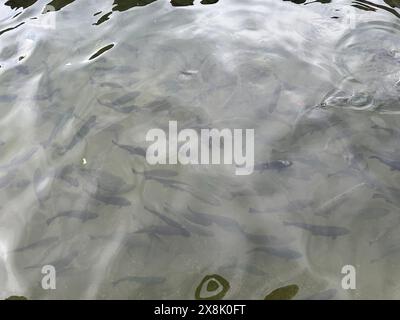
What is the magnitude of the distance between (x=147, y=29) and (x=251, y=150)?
7.01 ft

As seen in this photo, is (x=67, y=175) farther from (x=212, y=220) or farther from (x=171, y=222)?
(x=212, y=220)

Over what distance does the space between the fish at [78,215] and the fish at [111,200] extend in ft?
0.41

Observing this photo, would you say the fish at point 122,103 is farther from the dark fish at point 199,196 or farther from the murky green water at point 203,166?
the dark fish at point 199,196

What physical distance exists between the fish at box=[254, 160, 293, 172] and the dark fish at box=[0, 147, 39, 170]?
5.50ft

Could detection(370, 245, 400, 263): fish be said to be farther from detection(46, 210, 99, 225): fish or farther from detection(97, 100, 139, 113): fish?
detection(97, 100, 139, 113): fish

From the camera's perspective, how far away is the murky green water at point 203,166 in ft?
8.45

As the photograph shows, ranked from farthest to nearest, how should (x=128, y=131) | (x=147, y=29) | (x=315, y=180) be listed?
(x=147, y=29) → (x=128, y=131) → (x=315, y=180)

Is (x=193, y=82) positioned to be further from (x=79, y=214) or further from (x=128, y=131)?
(x=79, y=214)

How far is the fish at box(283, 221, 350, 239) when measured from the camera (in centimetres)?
268

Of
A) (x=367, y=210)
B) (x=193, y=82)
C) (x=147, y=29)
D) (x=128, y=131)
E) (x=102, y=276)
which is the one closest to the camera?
(x=102, y=276)

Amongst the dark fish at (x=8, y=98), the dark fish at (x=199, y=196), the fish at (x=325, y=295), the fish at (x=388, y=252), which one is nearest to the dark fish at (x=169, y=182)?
the dark fish at (x=199, y=196)

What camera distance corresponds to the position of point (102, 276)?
258 cm

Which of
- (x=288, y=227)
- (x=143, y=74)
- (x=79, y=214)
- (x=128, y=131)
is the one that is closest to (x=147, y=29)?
(x=143, y=74)

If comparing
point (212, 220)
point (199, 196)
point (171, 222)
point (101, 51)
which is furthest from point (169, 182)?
point (101, 51)
